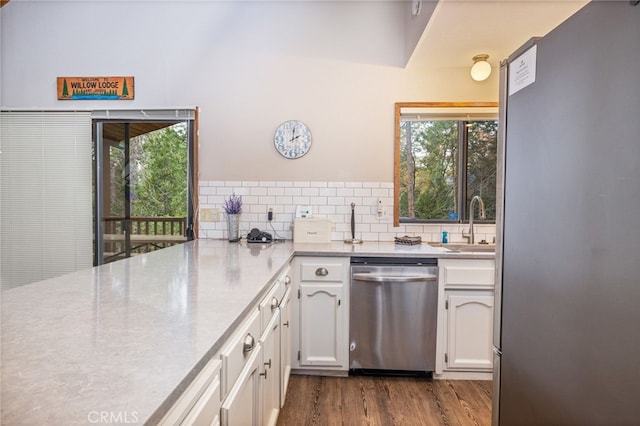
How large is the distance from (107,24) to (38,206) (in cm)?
168

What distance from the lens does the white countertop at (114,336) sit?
525 millimetres

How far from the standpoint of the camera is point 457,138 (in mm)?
2928

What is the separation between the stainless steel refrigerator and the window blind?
130 inches

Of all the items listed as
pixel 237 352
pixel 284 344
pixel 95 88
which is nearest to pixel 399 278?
pixel 284 344

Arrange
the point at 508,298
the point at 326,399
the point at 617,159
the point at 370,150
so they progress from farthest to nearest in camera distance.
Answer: the point at 370,150 → the point at 326,399 → the point at 508,298 → the point at 617,159

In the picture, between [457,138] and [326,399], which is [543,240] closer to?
[326,399]

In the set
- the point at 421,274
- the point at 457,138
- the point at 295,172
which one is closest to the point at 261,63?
the point at 295,172

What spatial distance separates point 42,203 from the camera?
10.2 ft

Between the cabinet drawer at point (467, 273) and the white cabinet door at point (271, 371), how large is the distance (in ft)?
3.99

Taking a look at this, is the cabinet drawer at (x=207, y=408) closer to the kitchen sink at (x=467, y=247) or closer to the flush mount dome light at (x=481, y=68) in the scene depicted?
the kitchen sink at (x=467, y=247)

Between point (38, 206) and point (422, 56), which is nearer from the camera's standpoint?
point (422, 56)

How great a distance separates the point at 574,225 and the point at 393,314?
1677 mm

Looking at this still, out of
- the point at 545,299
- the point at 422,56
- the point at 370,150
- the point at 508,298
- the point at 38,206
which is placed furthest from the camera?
the point at 38,206

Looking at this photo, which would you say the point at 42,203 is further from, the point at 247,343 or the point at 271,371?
the point at 247,343
